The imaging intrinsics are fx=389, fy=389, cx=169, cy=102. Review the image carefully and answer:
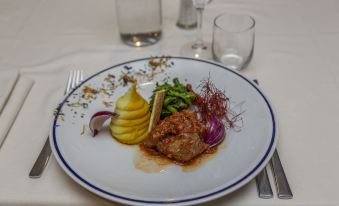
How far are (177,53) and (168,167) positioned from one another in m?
0.49

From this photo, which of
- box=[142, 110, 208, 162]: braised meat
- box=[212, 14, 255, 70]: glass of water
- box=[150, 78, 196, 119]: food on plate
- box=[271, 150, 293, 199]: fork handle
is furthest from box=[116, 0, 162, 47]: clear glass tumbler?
box=[271, 150, 293, 199]: fork handle

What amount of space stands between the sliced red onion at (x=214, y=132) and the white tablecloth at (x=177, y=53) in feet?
0.39

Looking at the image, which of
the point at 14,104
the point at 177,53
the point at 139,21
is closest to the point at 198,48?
the point at 177,53

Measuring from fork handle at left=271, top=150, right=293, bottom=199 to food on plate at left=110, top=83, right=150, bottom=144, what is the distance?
275mm

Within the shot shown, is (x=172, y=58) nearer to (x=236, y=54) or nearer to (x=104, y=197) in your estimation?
(x=236, y=54)

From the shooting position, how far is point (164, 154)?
0.80 m

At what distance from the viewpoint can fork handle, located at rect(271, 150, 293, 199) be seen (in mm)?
712

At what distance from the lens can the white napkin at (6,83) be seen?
3.12ft

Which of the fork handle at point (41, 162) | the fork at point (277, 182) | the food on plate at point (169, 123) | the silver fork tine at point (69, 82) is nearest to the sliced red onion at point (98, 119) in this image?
the food on plate at point (169, 123)

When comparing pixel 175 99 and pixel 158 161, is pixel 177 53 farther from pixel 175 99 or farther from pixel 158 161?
pixel 158 161

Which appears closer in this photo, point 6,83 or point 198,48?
point 6,83

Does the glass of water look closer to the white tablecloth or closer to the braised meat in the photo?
the white tablecloth

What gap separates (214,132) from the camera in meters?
0.83

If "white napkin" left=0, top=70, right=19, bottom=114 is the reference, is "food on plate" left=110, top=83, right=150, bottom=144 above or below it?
above
